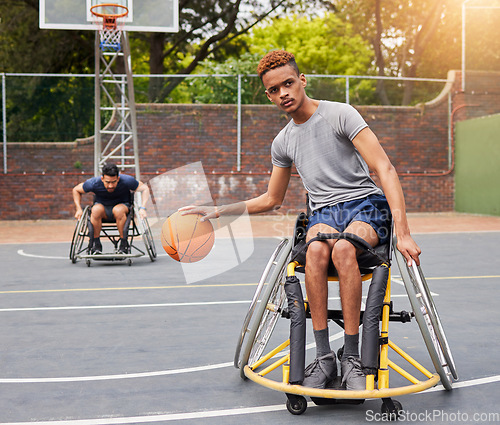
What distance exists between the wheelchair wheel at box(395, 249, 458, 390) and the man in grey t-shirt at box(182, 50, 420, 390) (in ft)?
0.36

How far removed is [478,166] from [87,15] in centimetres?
1012

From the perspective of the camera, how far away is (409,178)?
17.3m

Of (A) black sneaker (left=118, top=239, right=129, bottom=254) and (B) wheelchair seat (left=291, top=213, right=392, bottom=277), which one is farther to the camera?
(A) black sneaker (left=118, top=239, right=129, bottom=254)

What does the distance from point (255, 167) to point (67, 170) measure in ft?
14.7

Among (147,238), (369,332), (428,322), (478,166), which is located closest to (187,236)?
(369,332)

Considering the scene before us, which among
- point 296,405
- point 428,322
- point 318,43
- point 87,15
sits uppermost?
point 318,43

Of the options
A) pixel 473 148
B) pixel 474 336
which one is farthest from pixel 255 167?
pixel 474 336

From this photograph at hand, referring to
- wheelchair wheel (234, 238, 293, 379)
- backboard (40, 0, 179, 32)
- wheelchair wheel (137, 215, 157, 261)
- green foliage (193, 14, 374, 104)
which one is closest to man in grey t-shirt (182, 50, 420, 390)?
wheelchair wheel (234, 238, 293, 379)

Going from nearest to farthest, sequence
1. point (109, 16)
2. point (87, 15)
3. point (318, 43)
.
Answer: point (87, 15), point (109, 16), point (318, 43)

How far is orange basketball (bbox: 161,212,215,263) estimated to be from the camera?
146 inches

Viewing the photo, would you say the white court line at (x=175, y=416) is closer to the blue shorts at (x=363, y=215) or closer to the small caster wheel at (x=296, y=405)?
the small caster wheel at (x=296, y=405)

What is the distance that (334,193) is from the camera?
136 inches

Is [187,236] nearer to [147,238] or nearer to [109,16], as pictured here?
[147,238]

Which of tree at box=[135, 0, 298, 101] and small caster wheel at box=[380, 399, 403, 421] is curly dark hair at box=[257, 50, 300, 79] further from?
tree at box=[135, 0, 298, 101]
